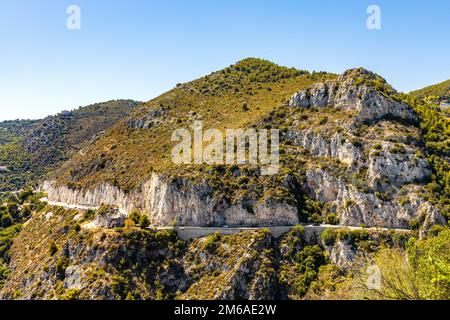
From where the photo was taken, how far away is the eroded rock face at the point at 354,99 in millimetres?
82250

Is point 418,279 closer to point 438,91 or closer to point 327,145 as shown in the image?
point 327,145

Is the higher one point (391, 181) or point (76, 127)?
point (76, 127)

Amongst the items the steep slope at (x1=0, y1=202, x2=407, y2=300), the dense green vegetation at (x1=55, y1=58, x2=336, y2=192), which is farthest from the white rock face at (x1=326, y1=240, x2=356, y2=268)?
the dense green vegetation at (x1=55, y1=58, x2=336, y2=192)

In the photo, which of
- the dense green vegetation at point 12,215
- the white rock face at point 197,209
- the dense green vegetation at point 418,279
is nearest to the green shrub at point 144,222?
the white rock face at point 197,209

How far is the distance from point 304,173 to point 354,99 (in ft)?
64.7

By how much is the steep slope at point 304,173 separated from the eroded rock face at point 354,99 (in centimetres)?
20

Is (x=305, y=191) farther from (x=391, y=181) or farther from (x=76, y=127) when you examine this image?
(x=76, y=127)

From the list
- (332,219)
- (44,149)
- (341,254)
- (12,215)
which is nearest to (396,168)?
(332,219)

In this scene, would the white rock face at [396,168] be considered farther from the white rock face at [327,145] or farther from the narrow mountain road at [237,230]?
the narrow mountain road at [237,230]

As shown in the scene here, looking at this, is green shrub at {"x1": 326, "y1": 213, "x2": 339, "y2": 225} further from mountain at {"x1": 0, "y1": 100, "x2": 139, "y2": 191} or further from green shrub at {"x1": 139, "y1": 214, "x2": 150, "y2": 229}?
mountain at {"x1": 0, "y1": 100, "x2": 139, "y2": 191}

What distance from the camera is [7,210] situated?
12250 centimetres

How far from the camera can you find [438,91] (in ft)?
604

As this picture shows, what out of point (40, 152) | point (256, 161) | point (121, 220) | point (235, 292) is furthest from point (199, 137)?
point (40, 152)
